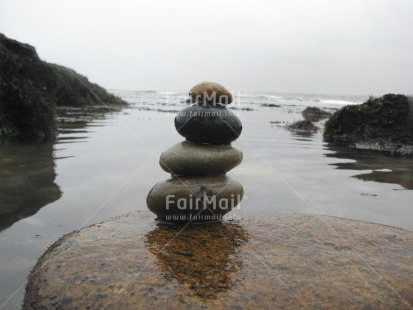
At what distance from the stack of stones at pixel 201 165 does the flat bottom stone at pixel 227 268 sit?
19 cm

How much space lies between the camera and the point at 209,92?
394 cm

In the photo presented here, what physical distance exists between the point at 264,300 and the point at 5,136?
366 inches

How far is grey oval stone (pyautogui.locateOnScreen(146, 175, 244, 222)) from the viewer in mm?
3760

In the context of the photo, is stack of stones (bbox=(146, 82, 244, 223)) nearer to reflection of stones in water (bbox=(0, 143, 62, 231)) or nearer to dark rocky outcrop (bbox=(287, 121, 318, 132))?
reflection of stones in water (bbox=(0, 143, 62, 231))

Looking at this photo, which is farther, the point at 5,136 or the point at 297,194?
the point at 5,136

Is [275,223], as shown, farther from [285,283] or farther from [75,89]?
[75,89]

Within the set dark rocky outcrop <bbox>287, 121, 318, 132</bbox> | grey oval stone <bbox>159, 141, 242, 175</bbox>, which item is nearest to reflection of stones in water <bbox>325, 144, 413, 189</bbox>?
grey oval stone <bbox>159, 141, 242, 175</bbox>

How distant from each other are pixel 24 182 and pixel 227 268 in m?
4.01

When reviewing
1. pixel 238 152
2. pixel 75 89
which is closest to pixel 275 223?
pixel 238 152

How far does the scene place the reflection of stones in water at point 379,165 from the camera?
21.5 ft

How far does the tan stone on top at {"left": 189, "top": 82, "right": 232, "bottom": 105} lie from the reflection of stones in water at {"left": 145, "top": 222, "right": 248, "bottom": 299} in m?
1.29

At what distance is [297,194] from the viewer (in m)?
5.59

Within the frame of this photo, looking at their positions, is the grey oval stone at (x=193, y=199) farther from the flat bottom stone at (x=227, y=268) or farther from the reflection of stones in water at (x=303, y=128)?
the reflection of stones in water at (x=303, y=128)

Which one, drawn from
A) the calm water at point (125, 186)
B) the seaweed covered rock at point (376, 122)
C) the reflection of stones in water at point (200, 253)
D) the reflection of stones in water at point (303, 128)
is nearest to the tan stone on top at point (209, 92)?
the reflection of stones in water at point (200, 253)
